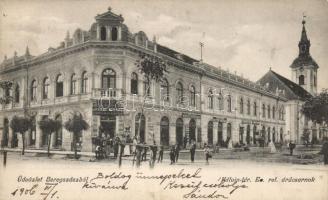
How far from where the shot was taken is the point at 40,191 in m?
7.60

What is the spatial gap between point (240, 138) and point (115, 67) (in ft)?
25.1

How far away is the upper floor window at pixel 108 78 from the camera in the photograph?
35.3ft

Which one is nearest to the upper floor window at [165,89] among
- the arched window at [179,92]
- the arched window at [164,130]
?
the arched window at [164,130]

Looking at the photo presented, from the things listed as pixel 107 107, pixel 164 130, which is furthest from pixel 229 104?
pixel 107 107

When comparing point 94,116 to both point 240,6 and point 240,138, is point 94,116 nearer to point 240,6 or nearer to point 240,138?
point 240,6

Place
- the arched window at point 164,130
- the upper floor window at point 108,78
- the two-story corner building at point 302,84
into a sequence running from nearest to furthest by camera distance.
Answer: the two-story corner building at point 302,84 < the upper floor window at point 108,78 < the arched window at point 164,130

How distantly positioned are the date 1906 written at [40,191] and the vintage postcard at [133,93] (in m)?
0.02

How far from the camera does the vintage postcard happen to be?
Answer: 775cm

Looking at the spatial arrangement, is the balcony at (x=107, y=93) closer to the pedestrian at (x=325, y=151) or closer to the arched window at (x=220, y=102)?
the pedestrian at (x=325, y=151)

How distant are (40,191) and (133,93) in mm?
3711

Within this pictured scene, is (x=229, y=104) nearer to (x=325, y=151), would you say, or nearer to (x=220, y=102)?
(x=220, y=102)

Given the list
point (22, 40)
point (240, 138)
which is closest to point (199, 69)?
point (240, 138)

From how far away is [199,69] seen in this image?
14477mm

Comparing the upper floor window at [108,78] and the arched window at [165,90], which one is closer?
the upper floor window at [108,78]
